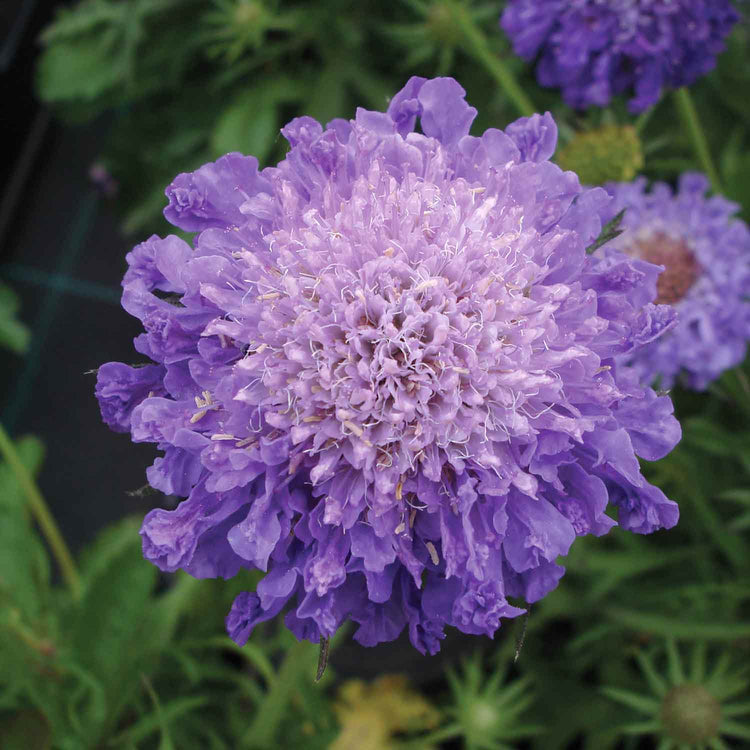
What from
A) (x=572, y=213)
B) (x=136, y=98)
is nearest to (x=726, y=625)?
(x=572, y=213)

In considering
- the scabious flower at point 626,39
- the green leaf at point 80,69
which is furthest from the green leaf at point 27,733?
the green leaf at point 80,69

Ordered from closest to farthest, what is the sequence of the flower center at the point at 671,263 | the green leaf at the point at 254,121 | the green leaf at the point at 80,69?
1. the flower center at the point at 671,263
2. the green leaf at the point at 254,121
3. the green leaf at the point at 80,69

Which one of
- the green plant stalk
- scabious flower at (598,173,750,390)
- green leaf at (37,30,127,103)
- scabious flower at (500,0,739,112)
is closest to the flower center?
scabious flower at (598,173,750,390)

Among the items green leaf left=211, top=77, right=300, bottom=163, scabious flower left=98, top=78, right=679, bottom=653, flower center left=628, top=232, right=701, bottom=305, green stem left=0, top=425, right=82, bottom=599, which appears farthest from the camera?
green leaf left=211, top=77, right=300, bottom=163

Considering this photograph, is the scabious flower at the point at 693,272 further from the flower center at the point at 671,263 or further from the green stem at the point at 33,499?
the green stem at the point at 33,499

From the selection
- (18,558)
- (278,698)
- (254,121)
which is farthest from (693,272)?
(18,558)

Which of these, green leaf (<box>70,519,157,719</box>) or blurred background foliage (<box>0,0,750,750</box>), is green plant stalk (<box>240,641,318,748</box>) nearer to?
blurred background foliage (<box>0,0,750,750</box>)
